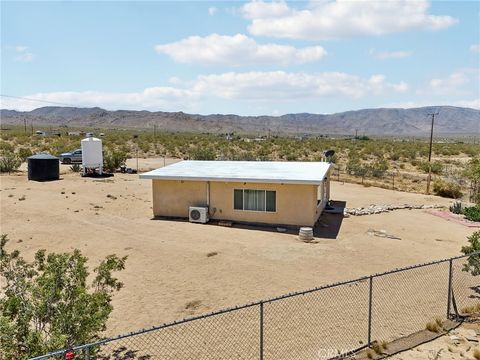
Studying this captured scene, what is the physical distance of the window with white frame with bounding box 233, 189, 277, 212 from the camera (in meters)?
22.0

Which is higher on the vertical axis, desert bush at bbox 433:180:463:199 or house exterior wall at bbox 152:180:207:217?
house exterior wall at bbox 152:180:207:217

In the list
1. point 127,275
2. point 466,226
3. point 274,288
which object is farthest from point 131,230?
A: point 466,226

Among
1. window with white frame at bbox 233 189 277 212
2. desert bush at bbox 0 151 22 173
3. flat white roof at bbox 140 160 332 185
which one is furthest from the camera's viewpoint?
desert bush at bbox 0 151 22 173

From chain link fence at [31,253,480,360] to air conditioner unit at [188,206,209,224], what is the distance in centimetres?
992

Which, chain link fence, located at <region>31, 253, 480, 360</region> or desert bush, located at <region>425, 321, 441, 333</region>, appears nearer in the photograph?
chain link fence, located at <region>31, 253, 480, 360</region>

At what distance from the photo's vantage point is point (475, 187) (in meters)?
32.9

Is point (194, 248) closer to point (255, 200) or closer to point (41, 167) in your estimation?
point (255, 200)

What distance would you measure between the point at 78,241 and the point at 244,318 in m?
10.1

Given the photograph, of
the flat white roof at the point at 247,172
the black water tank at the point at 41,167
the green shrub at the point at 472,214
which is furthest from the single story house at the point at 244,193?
the black water tank at the point at 41,167

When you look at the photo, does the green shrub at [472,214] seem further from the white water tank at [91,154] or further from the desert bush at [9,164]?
the desert bush at [9,164]

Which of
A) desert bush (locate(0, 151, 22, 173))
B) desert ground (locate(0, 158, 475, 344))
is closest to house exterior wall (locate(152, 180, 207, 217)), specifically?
desert ground (locate(0, 158, 475, 344))

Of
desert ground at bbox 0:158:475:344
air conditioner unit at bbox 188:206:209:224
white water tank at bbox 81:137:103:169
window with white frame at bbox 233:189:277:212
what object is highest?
white water tank at bbox 81:137:103:169

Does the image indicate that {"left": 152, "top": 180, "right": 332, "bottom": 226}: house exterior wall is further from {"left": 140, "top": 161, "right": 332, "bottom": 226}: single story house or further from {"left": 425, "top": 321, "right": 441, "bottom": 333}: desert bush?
{"left": 425, "top": 321, "right": 441, "bottom": 333}: desert bush

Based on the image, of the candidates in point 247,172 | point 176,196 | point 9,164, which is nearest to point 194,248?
point 176,196
